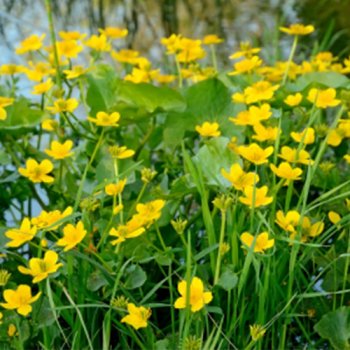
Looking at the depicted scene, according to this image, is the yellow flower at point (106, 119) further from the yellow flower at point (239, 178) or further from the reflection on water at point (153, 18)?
the reflection on water at point (153, 18)

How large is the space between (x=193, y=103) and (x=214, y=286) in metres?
0.60

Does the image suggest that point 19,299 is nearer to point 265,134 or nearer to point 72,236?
point 72,236

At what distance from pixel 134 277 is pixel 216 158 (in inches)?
12.8

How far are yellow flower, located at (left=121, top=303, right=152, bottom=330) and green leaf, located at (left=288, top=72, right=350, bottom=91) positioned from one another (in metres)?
0.78

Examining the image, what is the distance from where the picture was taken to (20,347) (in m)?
1.30

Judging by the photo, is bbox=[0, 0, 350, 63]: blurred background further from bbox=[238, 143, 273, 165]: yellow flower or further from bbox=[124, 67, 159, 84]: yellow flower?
bbox=[238, 143, 273, 165]: yellow flower

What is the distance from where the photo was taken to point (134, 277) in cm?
138

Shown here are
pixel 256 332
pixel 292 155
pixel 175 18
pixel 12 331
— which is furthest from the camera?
pixel 175 18

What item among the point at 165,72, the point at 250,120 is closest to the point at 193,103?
the point at 250,120

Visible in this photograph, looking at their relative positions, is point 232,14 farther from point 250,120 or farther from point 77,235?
point 77,235

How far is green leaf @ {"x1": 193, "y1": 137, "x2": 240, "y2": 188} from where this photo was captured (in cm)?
156

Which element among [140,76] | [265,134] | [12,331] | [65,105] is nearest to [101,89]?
[140,76]

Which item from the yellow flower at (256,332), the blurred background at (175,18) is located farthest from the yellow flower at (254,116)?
the blurred background at (175,18)

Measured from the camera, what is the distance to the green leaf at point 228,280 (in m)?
1.31
